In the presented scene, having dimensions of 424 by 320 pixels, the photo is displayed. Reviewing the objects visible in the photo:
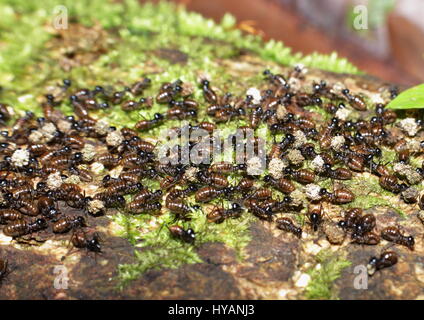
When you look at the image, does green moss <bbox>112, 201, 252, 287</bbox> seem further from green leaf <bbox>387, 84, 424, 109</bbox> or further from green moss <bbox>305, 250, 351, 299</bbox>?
green leaf <bbox>387, 84, 424, 109</bbox>

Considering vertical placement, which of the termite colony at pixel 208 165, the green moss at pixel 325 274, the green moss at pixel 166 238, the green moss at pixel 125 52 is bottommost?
the green moss at pixel 325 274

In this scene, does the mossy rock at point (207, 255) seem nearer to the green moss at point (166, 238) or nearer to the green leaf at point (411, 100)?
the green moss at point (166, 238)

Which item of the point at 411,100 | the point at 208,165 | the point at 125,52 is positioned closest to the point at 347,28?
the point at 411,100

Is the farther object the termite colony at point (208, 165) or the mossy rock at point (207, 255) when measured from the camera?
the termite colony at point (208, 165)

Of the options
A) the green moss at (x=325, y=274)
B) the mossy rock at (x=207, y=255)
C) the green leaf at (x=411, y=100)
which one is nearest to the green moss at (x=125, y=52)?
the mossy rock at (x=207, y=255)

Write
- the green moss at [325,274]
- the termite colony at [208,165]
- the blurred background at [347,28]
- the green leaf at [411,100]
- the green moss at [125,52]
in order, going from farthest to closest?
the blurred background at [347,28] < the green moss at [125,52] < the green leaf at [411,100] < the termite colony at [208,165] < the green moss at [325,274]
